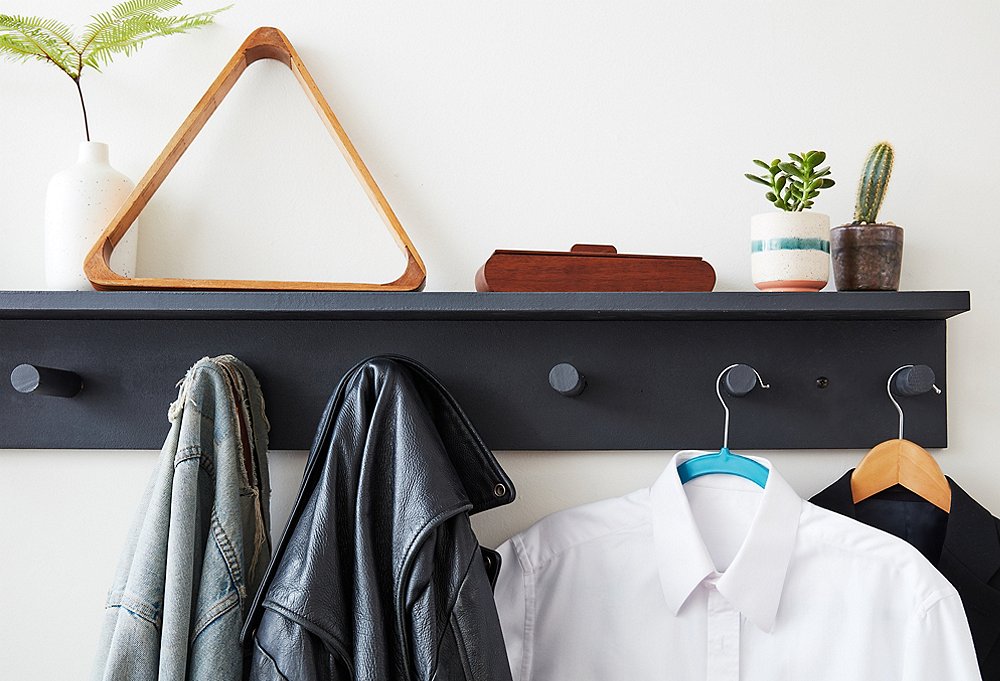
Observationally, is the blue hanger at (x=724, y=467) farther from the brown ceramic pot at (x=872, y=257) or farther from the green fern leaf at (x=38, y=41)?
the green fern leaf at (x=38, y=41)

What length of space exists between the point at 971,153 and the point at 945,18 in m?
0.17

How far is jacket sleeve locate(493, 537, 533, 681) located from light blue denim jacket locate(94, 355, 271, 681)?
10.7 inches

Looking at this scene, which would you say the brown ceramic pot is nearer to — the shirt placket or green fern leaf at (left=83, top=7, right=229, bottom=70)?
the shirt placket

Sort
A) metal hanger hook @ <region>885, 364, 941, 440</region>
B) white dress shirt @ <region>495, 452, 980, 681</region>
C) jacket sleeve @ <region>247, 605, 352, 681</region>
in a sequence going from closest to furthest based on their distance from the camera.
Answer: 1. jacket sleeve @ <region>247, 605, 352, 681</region>
2. white dress shirt @ <region>495, 452, 980, 681</region>
3. metal hanger hook @ <region>885, 364, 941, 440</region>

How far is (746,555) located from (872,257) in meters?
0.36

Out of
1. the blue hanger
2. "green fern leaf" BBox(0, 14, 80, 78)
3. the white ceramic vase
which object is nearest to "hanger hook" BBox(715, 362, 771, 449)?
the blue hanger

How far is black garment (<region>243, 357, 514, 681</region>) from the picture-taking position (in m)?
0.84

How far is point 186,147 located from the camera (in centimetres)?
102

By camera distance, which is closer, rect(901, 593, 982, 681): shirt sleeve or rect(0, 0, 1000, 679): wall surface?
rect(901, 593, 982, 681): shirt sleeve

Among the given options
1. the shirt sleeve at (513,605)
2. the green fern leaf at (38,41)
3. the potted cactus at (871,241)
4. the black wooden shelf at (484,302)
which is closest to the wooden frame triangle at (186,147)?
the black wooden shelf at (484,302)

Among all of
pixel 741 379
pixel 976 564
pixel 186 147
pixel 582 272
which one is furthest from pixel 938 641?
pixel 186 147

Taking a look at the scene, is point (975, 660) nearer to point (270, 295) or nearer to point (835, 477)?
Result: point (835, 477)

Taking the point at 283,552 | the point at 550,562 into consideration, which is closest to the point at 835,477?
the point at 550,562

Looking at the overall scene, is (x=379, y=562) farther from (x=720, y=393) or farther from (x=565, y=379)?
(x=720, y=393)
